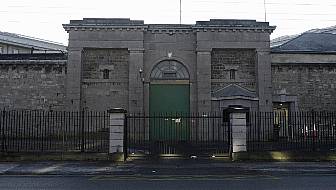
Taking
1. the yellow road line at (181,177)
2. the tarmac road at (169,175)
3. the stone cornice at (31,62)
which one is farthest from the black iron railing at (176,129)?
the yellow road line at (181,177)

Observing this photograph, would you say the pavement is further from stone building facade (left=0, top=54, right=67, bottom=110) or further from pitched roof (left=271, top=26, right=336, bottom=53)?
pitched roof (left=271, top=26, right=336, bottom=53)

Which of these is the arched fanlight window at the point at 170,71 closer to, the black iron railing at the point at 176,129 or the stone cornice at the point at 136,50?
the stone cornice at the point at 136,50

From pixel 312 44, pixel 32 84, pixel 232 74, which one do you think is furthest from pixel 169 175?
pixel 312 44

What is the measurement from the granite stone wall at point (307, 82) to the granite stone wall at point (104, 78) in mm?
10026

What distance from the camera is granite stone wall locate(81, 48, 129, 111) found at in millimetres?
26797

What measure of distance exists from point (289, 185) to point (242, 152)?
627 cm

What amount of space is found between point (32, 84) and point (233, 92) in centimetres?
1308

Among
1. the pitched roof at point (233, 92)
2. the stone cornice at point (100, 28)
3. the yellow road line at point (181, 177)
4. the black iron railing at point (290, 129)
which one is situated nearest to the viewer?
the yellow road line at point (181, 177)

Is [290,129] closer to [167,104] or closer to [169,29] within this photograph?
[167,104]

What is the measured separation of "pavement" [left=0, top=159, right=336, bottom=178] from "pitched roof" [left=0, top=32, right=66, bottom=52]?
50.8 meters

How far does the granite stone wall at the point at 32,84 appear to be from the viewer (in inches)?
1061

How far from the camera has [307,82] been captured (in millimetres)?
27703

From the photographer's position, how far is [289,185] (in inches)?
415

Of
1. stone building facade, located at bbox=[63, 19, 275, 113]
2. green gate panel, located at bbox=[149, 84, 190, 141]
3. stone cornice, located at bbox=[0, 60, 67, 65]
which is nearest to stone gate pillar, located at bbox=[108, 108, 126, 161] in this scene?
stone building facade, located at bbox=[63, 19, 275, 113]
